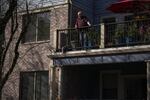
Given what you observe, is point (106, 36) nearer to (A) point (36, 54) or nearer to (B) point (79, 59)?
(B) point (79, 59)

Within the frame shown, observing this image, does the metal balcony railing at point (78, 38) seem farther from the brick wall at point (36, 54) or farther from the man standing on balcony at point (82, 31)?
the brick wall at point (36, 54)

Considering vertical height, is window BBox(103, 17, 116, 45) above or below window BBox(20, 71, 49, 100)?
above

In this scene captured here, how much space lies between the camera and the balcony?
18.0 metres

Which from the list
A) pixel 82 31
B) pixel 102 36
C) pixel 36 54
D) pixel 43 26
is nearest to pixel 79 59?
pixel 82 31

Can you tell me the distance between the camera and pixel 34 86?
2244 centimetres

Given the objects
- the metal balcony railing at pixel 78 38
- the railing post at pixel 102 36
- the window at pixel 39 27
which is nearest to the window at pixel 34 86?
the window at pixel 39 27

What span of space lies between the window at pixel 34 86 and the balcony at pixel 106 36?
8.84 ft

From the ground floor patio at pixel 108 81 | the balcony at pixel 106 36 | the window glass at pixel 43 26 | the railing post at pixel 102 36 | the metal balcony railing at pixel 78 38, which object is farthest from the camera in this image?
the window glass at pixel 43 26

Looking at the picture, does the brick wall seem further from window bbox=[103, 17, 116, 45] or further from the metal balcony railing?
window bbox=[103, 17, 116, 45]

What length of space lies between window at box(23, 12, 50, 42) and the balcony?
248 centimetres

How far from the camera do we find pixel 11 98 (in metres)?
23.3

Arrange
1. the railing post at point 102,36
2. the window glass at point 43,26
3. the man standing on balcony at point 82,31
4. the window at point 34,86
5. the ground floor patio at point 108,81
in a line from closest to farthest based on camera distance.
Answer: the railing post at point 102,36, the man standing on balcony at point 82,31, the ground floor patio at point 108,81, the window at point 34,86, the window glass at point 43,26

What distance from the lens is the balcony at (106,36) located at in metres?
18.0

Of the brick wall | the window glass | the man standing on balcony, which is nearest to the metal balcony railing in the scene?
the man standing on balcony
